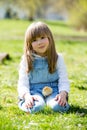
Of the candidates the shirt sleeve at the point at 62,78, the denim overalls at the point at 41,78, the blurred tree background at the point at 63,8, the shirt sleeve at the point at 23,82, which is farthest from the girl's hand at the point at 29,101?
the blurred tree background at the point at 63,8

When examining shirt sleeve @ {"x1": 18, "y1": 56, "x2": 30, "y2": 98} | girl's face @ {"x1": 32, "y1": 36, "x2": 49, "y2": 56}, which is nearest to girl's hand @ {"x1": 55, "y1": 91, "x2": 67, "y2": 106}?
shirt sleeve @ {"x1": 18, "y1": 56, "x2": 30, "y2": 98}

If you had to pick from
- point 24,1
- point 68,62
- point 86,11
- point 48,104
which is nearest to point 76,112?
point 48,104

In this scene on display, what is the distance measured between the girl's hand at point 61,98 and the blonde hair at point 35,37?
19.6 inches

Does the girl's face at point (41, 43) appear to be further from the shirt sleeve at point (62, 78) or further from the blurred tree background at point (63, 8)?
the blurred tree background at point (63, 8)

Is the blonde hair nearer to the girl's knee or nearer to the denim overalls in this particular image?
the denim overalls

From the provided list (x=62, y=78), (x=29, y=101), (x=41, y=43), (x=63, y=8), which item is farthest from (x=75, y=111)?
(x=63, y=8)

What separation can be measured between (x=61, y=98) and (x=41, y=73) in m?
0.62

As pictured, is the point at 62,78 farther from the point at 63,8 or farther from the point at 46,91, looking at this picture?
the point at 63,8

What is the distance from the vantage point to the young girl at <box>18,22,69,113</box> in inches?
255

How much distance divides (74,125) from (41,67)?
56.0 inches

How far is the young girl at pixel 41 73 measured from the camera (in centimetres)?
648

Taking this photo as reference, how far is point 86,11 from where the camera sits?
42844 mm

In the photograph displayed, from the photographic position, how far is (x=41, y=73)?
6852mm

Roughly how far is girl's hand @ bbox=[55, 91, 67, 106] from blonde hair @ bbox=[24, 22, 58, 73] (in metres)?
0.50
